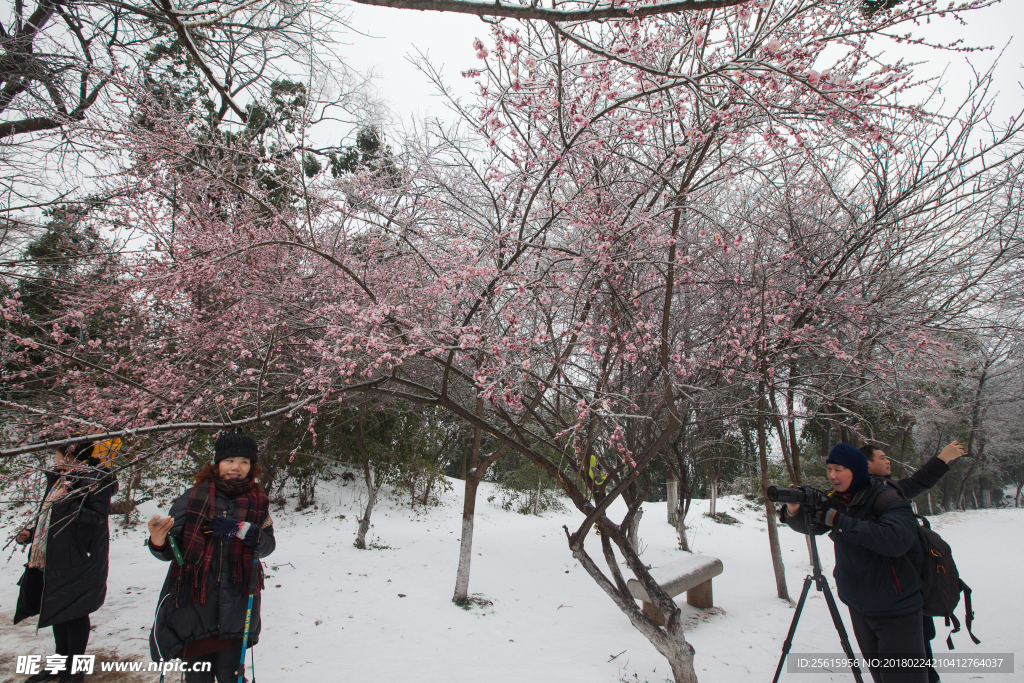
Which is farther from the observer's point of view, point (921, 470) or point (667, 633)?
point (667, 633)

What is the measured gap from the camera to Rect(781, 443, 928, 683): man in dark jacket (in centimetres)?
230

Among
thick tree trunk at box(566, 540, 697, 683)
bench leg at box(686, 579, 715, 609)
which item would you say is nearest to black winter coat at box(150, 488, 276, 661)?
thick tree trunk at box(566, 540, 697, 683)

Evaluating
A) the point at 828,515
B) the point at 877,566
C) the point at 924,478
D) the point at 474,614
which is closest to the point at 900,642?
the point at 877,566

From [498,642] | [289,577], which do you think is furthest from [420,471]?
[498,642]

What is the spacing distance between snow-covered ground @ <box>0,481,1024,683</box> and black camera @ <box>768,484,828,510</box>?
1.91 metres

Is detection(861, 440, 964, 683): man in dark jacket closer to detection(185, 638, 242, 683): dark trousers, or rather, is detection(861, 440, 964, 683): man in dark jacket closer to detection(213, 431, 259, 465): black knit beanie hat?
detection(213, 431, 259, 465): black knit beanie hat

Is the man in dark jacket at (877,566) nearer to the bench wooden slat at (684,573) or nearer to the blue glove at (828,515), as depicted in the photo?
the blue glove at (828,515)

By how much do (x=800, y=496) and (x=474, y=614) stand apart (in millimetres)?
3559

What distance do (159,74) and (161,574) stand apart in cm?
538

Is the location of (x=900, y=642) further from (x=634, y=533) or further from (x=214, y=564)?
(x=634, y=533)

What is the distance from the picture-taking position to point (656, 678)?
363 centimetres

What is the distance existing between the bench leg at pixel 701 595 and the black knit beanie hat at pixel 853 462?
3.27 metres

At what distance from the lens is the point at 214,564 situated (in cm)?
230

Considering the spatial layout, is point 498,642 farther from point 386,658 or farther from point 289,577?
point 289,577
